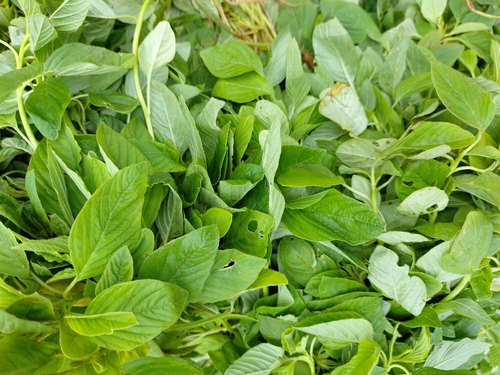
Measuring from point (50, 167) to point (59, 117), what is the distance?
1.8 inches

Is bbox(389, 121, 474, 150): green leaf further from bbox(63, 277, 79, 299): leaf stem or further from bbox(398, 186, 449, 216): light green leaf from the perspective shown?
bbox(63, 277, 79, 299): leaf stem

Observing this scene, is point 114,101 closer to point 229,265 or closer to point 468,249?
point 229,265

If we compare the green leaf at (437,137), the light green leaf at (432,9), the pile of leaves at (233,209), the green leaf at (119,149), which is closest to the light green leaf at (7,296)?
the pile of leaves at (233,209)

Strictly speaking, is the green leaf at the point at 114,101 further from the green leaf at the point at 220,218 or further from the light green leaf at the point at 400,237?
the light green leaf at the point at 400,237

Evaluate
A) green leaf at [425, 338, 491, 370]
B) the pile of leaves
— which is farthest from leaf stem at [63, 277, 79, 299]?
green leaf at [425, 338, 491, 370]

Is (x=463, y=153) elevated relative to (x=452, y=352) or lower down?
elevated

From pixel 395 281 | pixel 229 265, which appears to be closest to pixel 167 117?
pixel 229 265

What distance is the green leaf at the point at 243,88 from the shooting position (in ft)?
1.72

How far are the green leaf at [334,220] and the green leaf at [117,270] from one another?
0.14 meters

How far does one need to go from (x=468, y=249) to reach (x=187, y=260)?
0.77ft

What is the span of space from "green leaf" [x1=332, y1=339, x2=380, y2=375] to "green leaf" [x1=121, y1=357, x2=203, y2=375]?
125mm

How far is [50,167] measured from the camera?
1.32 feet

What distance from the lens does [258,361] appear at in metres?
0.45

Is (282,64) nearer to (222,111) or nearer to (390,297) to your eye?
(222,111)
